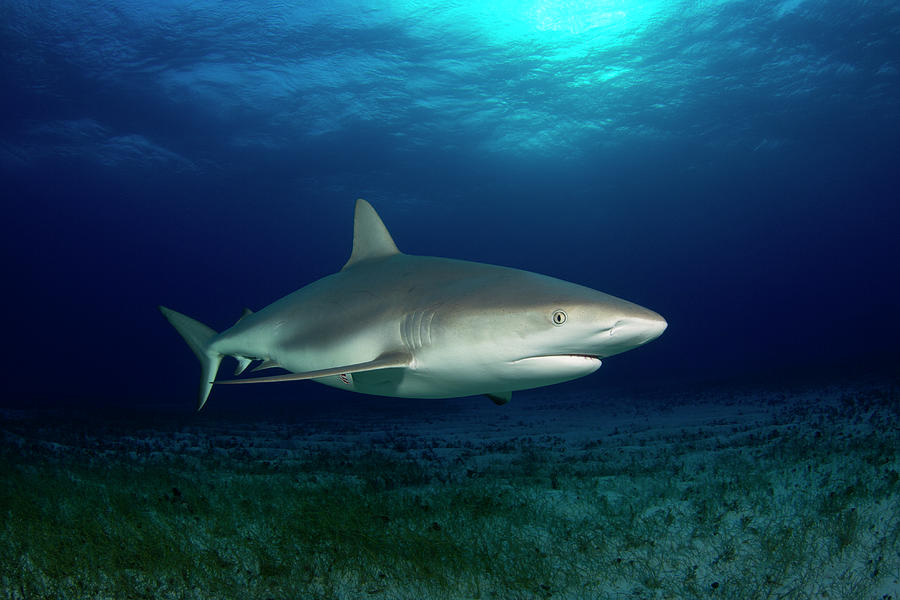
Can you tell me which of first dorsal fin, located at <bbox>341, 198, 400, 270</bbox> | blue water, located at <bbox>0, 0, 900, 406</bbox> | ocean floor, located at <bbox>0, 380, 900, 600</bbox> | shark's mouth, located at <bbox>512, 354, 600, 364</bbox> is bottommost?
ocean floor, located at <bbox>0, 380, 900, 600</bbox>

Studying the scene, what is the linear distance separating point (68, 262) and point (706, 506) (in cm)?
9772

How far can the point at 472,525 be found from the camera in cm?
315

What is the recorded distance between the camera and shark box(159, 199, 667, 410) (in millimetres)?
2535

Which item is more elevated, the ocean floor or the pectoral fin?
the pectoral fin

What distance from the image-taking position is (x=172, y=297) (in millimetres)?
103375

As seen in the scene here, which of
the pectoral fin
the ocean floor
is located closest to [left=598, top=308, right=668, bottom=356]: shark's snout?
the pectoral fin

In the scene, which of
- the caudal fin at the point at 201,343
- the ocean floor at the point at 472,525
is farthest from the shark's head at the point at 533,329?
the caudal fin at the point at 201,343

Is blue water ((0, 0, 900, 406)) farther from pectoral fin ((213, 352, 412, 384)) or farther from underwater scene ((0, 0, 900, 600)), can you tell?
pectoral fin ((213, 352, 412, 384))

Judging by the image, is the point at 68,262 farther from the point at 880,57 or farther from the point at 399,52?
the point at 880,57

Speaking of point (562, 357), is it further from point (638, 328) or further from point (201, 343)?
point (201, 343)

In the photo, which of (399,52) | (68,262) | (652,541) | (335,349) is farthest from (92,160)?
(68,262)

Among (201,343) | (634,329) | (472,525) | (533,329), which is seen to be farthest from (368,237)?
(634,329)

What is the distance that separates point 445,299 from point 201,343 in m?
3.63

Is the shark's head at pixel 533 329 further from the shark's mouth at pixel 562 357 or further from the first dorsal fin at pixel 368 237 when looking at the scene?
the first dorsal fin at pixel 368 237
